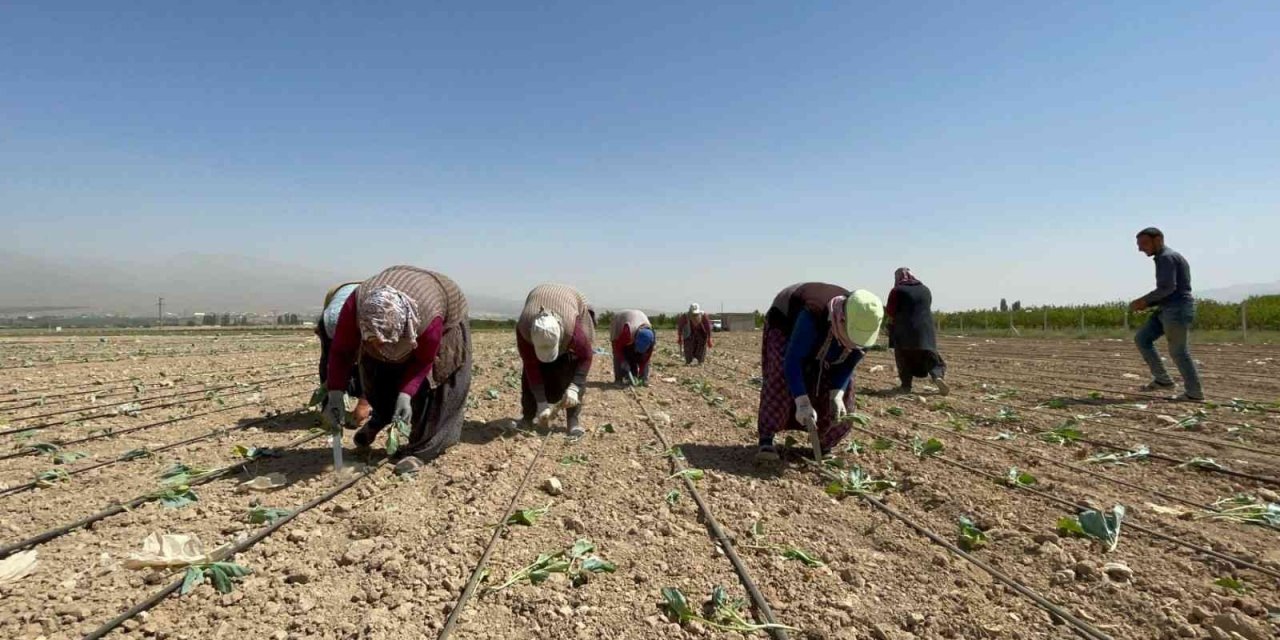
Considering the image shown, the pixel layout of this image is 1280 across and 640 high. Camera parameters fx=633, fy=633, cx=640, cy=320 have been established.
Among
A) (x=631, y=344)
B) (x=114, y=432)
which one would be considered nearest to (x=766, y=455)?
(x=631, y=344)

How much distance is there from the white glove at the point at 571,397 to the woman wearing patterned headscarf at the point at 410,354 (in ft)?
2.95

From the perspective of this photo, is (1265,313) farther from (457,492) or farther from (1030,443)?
(457,492)

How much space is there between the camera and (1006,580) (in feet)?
8.66

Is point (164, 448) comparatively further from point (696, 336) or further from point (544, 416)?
point (696, 336)

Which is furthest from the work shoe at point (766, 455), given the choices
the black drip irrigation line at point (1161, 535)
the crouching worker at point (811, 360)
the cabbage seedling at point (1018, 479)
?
the cabbage seedling at point (1018, 479)

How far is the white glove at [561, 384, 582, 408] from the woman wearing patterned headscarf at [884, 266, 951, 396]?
4429 mm

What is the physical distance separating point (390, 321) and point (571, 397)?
1943mm

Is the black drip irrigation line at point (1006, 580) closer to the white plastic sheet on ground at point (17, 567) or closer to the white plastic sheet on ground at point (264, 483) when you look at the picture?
the white plastic sheet on ground at point (264, 483)

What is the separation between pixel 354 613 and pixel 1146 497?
4.24 meters

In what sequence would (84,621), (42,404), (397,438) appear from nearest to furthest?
(84,621) < (397,438) < (42,404)

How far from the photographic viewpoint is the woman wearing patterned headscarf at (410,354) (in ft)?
12.6

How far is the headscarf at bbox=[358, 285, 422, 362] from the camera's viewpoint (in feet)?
12.2

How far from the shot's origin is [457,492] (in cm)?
392

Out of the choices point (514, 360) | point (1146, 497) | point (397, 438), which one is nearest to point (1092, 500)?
point (1146, 497)
